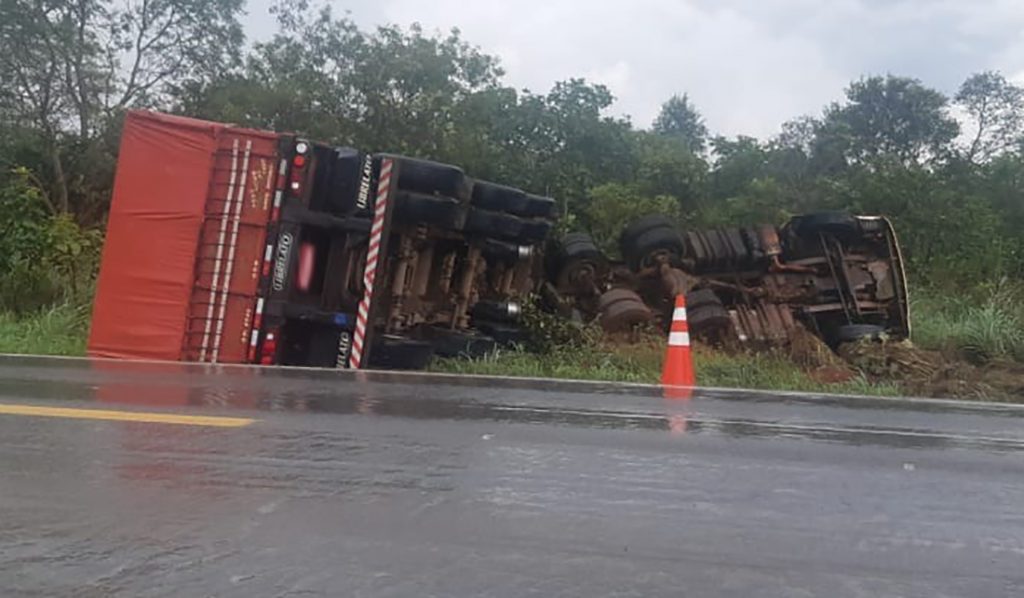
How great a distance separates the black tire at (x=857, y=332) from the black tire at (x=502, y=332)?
4.02m

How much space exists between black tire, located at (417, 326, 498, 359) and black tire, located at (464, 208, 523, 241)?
1137 mm

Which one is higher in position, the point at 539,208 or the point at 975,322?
the point at 539,208

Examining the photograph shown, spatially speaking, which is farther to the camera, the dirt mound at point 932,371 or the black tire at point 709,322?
the black tire at point 709,322

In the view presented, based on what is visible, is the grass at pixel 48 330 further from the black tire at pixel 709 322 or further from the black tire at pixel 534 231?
the black tire at pixel 709 322

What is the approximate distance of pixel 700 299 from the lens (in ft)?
40.8

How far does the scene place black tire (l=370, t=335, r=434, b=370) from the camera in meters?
10.1

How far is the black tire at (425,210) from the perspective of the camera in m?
10.2

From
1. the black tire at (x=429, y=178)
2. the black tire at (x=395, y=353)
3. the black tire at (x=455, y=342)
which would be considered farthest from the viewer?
the black tire at (x=455, y=342)

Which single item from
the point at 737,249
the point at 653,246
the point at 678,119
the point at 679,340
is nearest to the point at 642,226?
the point at 653,246

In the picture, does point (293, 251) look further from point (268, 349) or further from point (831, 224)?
point (831, 224)

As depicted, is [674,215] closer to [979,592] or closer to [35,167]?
[35,167]

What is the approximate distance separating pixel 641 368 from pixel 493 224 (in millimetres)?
2263

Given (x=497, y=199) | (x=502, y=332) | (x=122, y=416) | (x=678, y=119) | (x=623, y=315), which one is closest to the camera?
(x=122, y=416)

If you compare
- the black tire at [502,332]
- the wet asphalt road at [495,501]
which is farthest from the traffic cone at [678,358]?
the black tire at [502,332]
